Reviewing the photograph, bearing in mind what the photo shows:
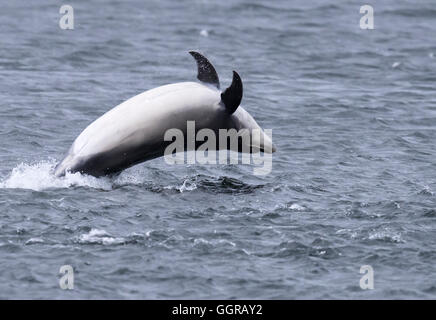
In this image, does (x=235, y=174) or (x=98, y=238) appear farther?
(x=235, y=174)

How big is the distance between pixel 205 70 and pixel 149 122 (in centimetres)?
183

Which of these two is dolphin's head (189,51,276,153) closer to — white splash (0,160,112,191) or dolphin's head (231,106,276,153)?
dolphin's head (231,106,276,153)

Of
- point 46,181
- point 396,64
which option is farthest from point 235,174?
point 396,64

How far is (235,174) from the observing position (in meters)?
24.1

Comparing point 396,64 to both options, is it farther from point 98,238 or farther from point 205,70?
point 98,238

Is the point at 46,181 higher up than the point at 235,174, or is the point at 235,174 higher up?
the point at 235,174

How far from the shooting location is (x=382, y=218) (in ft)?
65.1

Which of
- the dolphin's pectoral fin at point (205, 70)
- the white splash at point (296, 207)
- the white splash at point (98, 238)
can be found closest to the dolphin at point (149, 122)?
the dolphin's pectoral fin at point (205, 70)

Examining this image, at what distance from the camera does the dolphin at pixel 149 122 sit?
2106cm

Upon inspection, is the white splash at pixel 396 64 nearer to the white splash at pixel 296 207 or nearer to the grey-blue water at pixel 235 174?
the grey-blue water at pixel 235 174

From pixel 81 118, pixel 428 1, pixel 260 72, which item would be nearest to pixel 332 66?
pixel 260 72

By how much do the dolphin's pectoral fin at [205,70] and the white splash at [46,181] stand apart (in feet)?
10.7

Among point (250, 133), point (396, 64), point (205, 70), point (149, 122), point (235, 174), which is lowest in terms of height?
point (235, 174)

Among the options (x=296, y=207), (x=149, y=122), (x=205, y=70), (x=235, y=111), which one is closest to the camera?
(x=296, y=207)
